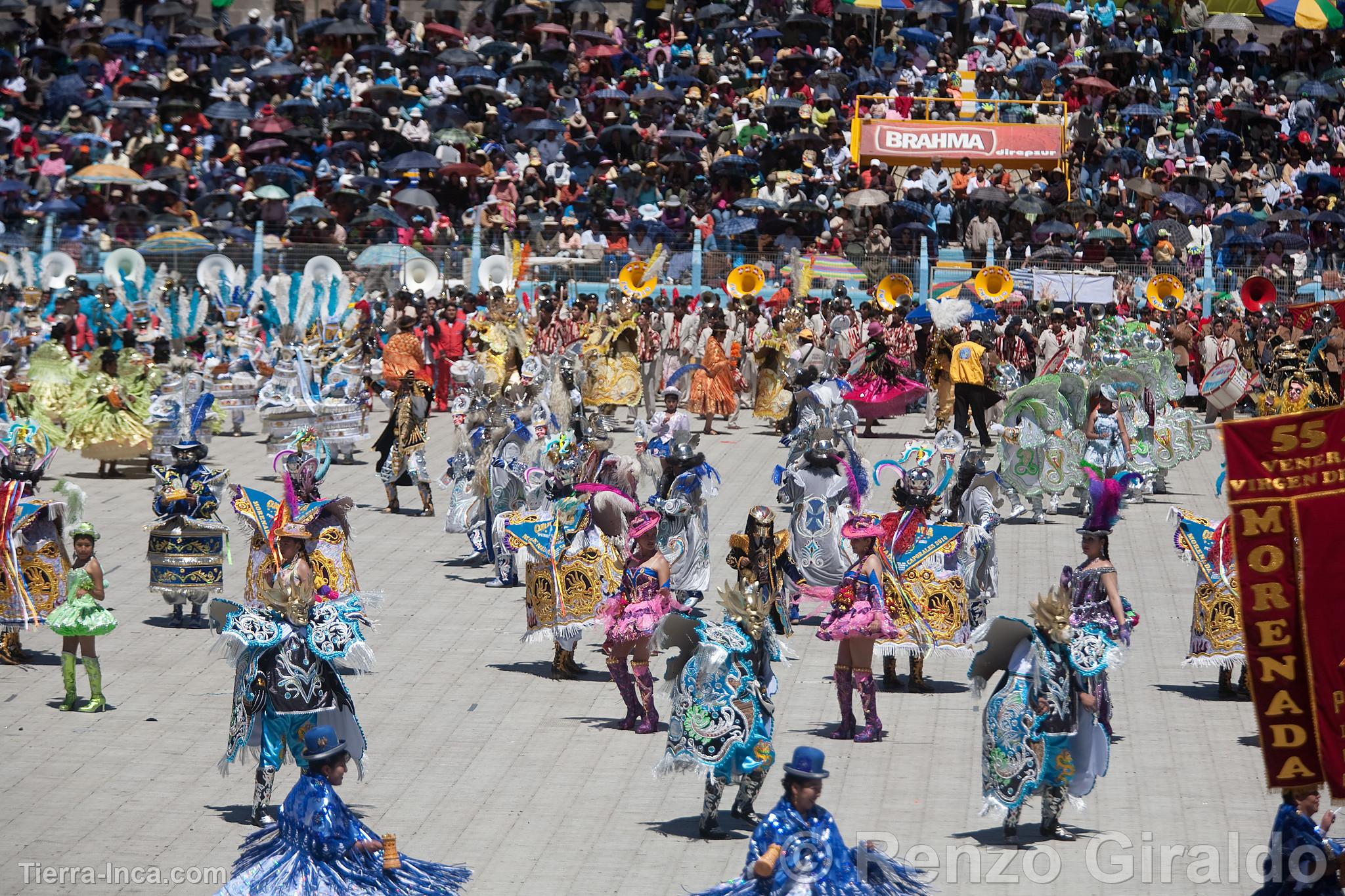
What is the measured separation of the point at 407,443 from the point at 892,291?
36.6 feet

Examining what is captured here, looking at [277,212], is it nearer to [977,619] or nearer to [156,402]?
[156,402]

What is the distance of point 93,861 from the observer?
961 cm

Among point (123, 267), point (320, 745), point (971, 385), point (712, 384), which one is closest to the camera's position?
point (320, 745)

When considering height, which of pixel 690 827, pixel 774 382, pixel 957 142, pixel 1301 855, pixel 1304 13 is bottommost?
pixel 774 382

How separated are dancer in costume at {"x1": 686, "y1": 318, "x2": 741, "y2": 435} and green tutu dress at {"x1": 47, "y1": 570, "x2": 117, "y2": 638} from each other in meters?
12.7

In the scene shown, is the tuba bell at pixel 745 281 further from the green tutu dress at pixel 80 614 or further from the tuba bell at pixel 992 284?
the green tutu dress at pixel 80 614

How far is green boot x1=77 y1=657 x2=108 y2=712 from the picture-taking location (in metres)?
12.3

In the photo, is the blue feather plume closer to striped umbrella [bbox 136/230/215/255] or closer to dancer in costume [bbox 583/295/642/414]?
dancer in costume [bbox 583/295/642/414]

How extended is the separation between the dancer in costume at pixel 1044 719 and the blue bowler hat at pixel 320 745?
327 centimetres

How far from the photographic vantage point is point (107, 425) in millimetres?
21250

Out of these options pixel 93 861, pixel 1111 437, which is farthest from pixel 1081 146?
pixel 93 861

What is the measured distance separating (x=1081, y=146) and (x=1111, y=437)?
15.7 metres

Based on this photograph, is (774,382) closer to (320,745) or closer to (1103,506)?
(1103,506)

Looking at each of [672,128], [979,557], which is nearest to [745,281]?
[672,128]
